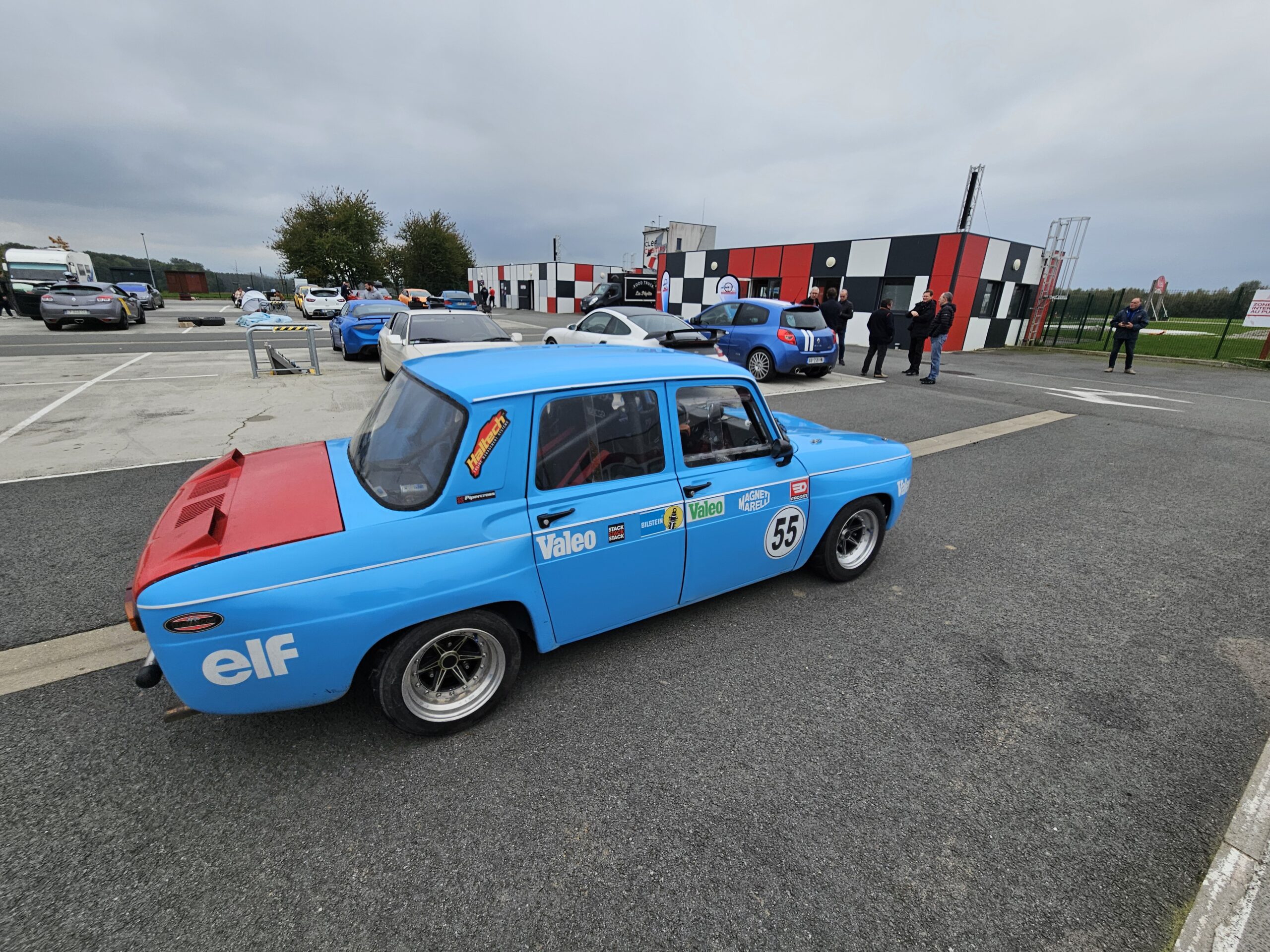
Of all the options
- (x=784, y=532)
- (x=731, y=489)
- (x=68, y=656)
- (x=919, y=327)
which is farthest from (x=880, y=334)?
(x=68, y=656)

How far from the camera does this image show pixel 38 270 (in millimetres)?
23578

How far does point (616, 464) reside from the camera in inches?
104

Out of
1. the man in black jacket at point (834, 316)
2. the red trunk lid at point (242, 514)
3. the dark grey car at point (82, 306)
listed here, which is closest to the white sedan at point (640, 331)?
the man in black jacket at point (834, 316)

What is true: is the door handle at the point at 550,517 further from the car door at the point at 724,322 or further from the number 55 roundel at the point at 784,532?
the car door at the point at 724,322

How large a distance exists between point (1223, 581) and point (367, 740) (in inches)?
221

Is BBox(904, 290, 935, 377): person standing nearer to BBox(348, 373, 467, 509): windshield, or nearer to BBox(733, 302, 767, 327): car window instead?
BBox(733, 302, 767, 327): car window

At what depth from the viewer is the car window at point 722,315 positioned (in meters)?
11.9

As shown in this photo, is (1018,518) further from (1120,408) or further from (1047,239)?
(1047,239)

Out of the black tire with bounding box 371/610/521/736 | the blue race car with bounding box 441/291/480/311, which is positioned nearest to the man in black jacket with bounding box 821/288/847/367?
the black tire with bounding box 371/610/521/736

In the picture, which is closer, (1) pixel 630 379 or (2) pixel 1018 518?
(1) pixel 630 379

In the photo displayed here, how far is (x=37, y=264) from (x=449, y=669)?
34.5 meters

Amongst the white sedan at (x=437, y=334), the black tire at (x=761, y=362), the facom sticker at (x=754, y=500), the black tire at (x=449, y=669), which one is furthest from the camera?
the black tire at (x=761, y=362)

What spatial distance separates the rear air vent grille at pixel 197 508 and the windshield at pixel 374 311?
12.5 meters

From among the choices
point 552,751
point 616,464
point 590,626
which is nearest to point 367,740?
point 552,751
